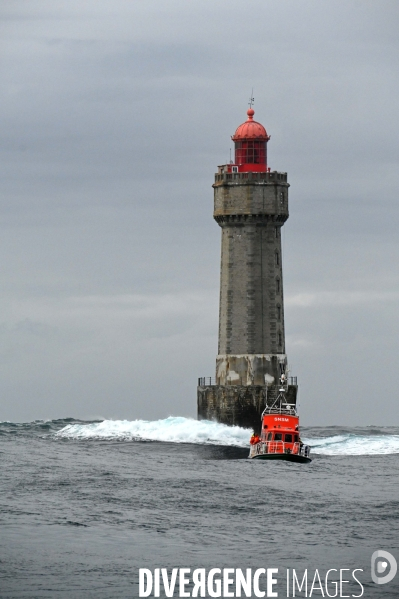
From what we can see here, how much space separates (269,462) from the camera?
67.8 meters

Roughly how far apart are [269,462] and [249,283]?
700 inches

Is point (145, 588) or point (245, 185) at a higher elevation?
point (245, 185)

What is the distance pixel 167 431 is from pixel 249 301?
38.0 feet

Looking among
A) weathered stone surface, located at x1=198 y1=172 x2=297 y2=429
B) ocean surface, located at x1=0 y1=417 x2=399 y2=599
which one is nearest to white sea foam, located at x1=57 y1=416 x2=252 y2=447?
weathered stone surface, located at x1=198 y1=172 x2=297 y2=429

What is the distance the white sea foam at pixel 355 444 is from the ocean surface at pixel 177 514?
85.3 inches

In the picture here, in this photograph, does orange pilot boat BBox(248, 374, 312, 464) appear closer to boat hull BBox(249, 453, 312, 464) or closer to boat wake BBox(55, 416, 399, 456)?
boat hull BBox(249, 453, 312, 464)

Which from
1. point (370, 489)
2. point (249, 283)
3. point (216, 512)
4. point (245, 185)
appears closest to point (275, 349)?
point (249, 283)

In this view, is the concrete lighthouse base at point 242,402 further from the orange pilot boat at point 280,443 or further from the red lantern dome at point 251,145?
the red lantern dome at point 251,145

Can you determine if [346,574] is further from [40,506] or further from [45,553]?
[40,506]

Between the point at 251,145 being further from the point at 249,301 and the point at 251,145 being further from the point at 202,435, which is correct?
the point at 202,435

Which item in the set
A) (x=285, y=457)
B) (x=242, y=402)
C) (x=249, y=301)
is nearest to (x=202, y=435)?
(x=242, y=402)

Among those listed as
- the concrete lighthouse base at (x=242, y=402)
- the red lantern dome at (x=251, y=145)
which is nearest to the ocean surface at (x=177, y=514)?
the concrete lighthouse base at (x=242, y=402)

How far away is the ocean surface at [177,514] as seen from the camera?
38438mm

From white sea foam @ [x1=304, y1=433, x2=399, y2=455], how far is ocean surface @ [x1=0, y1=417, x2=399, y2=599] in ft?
7.11
